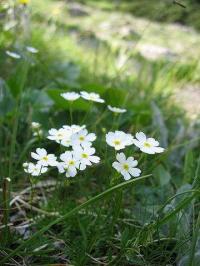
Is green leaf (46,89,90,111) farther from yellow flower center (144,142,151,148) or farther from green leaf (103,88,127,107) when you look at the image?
yellow flower center (144,142,151,148)

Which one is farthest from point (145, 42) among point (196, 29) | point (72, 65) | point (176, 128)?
point (176, 128)

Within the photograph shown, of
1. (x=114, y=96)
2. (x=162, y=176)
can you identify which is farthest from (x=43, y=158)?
(x=114, y=96)

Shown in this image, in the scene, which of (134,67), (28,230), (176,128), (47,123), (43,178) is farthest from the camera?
(134,67)

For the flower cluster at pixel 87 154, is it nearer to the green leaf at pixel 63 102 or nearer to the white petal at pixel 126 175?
the white petal at pixel 126 175

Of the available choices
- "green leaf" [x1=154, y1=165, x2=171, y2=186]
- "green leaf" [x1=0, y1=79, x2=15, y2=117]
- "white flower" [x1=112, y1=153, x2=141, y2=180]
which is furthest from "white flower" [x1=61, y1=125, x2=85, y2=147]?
"green leaf" [x1=0, y1=79, x2=15, y2=117]

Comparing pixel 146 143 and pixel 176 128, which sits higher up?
pixel 146 143

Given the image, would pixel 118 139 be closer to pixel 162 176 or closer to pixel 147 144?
pixel 147 144

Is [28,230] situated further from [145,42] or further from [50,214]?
[145,42]
